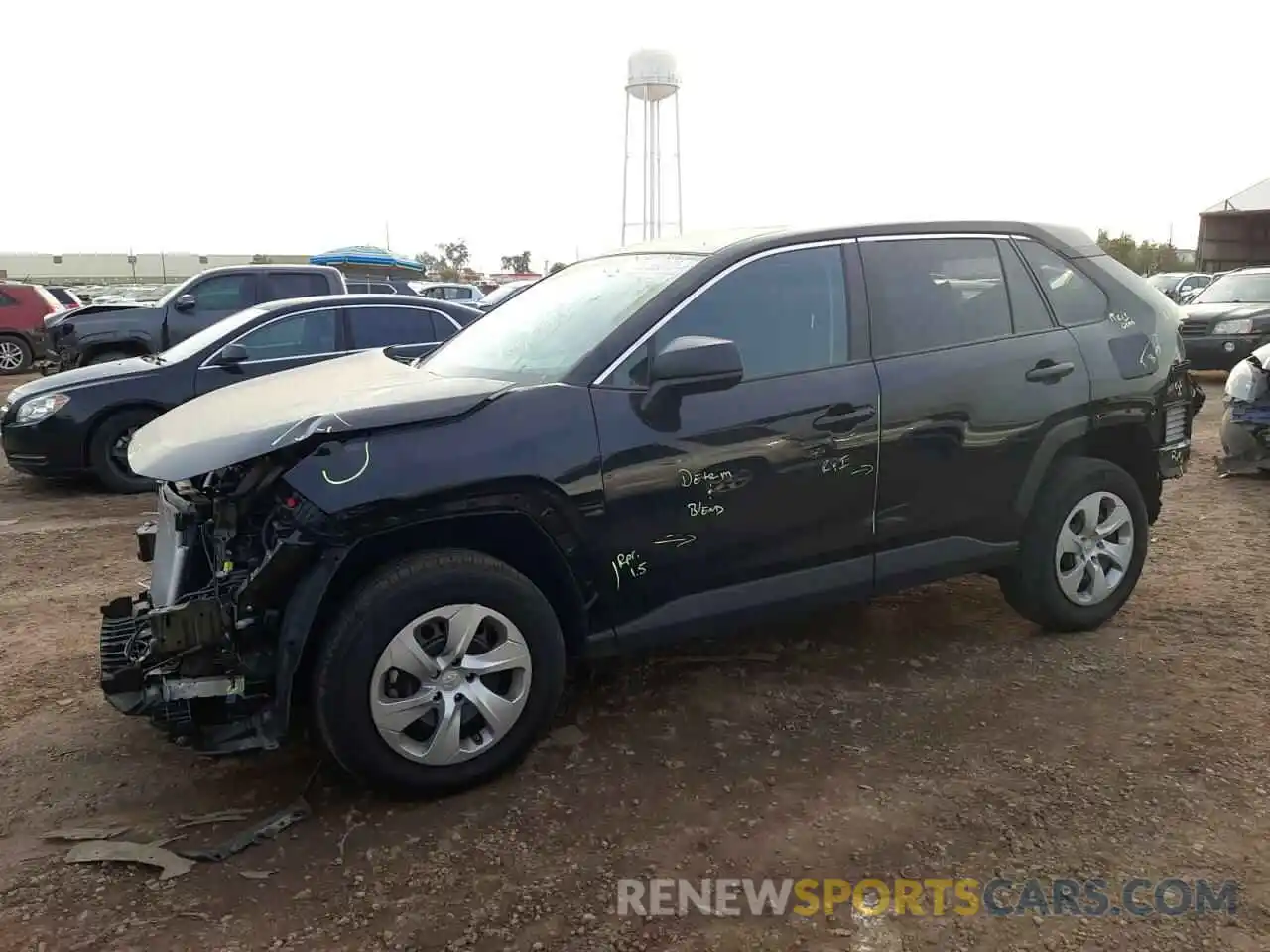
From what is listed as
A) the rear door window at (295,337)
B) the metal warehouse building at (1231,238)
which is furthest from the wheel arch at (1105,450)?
the metal warehouse building at (1231,238)

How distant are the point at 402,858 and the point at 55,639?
8.40ft

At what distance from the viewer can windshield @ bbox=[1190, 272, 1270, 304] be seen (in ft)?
42.2

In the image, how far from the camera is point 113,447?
7367mm

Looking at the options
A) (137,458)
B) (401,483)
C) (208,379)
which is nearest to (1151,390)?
(401,483)

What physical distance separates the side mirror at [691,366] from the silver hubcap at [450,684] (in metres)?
0.93

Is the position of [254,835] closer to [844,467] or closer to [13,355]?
[844,467]

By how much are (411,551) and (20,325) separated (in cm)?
1785

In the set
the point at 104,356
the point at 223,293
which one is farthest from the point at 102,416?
the point at 104,356

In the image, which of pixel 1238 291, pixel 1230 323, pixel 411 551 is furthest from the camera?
pixel 1238 291

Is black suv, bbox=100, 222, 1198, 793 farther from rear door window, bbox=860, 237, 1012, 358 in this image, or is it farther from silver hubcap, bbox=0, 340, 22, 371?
silver hubcap, bbox=0, 340, 22, 371

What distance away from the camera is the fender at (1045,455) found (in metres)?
4.00

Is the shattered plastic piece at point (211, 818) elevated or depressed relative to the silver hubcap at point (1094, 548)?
depressed

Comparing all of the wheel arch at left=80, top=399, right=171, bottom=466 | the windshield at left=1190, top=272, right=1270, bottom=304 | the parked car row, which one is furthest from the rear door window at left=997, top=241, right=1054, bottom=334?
the windshield at left=1190, top=272, right=1270, bottom=304

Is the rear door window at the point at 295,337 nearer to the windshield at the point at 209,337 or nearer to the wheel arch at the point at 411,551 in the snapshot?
the windshield at the point at 209,337
